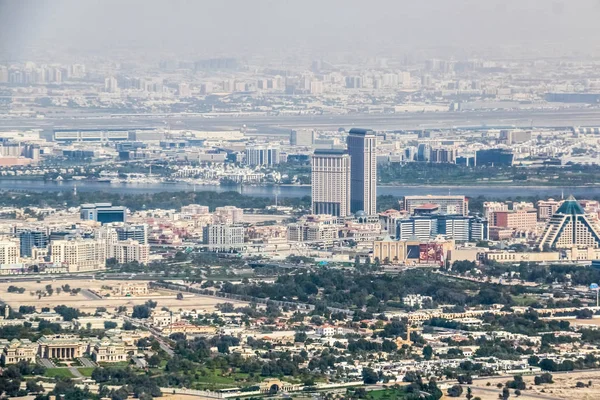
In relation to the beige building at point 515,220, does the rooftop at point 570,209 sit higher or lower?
higher

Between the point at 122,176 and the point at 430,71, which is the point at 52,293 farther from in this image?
the point at 430,71

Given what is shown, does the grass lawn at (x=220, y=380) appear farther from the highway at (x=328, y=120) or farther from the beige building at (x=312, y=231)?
the highway at (x=328, y=120)

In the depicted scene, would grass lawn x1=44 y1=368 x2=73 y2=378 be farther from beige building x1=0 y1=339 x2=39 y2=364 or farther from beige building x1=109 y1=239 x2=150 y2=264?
beige building x1=109 y1=239 x2=150 y2=264

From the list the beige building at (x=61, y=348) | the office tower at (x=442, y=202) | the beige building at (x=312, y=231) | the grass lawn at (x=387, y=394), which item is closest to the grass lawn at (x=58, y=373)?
the beige building at (x=61, y=348)

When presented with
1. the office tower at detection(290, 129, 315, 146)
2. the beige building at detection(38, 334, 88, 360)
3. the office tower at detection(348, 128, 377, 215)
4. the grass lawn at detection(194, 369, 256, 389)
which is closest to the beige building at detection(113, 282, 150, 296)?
the beige building at detection(38, 334, 88, 360)

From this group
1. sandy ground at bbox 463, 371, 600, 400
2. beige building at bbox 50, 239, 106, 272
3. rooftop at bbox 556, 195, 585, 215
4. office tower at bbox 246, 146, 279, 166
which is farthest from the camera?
office tower at bbox 246, 146, 279, 166

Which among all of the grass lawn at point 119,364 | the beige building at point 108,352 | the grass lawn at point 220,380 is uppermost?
the beige building at point 108,352
